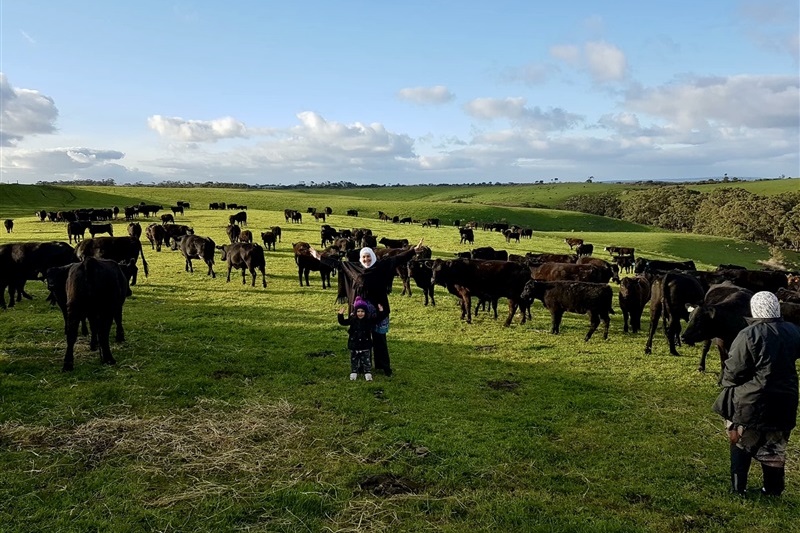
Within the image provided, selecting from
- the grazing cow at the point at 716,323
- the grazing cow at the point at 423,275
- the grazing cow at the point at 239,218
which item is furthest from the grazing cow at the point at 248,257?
the grazing cow at the point at 239,218

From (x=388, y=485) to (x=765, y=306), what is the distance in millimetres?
4997

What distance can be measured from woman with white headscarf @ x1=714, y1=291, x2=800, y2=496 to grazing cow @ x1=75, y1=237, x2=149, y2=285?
2073 cm

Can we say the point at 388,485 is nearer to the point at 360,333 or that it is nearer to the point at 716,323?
the point at 360,333

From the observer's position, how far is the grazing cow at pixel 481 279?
16.1 meters

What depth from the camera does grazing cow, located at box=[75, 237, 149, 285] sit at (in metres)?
20.4

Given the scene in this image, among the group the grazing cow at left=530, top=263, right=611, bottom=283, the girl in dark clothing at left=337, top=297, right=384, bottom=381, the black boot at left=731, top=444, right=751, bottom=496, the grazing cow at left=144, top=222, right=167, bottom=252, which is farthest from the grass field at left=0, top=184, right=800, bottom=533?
the grazing cow at left=144, top=222, right=167, bottom=252

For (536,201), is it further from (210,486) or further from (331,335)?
(210,486)

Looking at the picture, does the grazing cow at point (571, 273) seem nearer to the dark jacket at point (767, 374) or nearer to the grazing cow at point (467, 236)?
the dark jacket at point (767, 374)

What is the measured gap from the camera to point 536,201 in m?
120

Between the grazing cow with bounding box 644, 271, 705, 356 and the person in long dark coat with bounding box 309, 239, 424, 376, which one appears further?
the grazing cow with bounding box 644, 271, 705, 356

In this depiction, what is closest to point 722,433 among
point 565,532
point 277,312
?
point 565,532

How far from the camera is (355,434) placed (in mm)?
7438

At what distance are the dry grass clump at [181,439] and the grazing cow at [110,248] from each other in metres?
14.4

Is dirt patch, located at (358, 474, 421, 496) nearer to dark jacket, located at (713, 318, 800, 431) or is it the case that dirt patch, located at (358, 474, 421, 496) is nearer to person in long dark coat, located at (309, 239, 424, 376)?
person in long dark coat, located at (309, 239, 424, 376)
